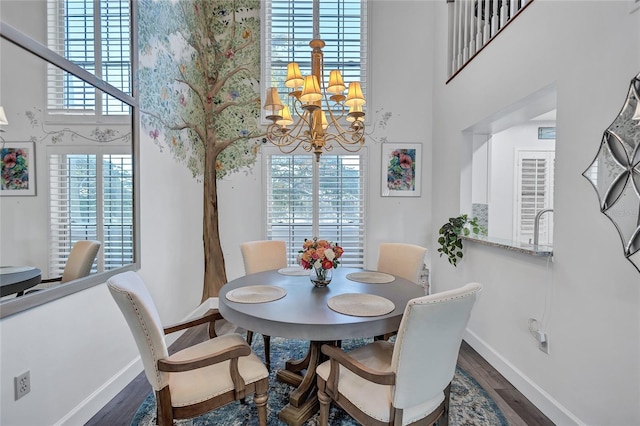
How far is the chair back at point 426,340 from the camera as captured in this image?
1.12m

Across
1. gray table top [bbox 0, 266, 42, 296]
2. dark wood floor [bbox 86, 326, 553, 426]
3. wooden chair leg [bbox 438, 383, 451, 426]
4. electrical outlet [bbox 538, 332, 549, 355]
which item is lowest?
dark wood floor [bbox 86, 326, 553, 426]

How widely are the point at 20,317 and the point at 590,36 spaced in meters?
3.29

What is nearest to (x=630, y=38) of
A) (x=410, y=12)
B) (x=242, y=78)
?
(x=410, y=12)

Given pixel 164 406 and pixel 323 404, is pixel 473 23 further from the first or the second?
pixel 164 406

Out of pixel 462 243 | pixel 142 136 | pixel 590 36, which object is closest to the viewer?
pixel 590 36

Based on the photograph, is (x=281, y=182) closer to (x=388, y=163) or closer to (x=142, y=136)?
(x=388, y=163)

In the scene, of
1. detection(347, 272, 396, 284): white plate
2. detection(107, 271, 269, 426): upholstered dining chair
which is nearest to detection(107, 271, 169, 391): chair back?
detection(107, 271, 269, 426): upholstered dining chair

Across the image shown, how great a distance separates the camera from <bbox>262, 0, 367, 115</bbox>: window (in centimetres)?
362

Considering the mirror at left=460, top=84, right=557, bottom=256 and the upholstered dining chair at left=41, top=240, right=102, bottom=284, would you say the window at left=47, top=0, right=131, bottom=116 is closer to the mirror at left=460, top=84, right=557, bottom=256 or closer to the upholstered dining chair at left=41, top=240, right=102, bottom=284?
the upholstered dining chair at left=41, top=240, right=102, bottom=284

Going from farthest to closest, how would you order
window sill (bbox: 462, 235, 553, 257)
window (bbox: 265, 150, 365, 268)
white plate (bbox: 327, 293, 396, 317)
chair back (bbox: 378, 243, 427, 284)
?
window (bbox: 265, 150, 365, 268), chair back (bbox: 378, 243, 427, 284), window sill (bbox: 462, 235, 553, 257), white plate (bbox: 327, 293, 396, 317)

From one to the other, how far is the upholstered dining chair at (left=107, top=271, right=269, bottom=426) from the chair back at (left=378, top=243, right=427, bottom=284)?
1475mm

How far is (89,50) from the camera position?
6.01 ft

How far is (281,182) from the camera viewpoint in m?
3.72

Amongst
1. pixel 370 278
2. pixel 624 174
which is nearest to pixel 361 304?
pixel 370 278
